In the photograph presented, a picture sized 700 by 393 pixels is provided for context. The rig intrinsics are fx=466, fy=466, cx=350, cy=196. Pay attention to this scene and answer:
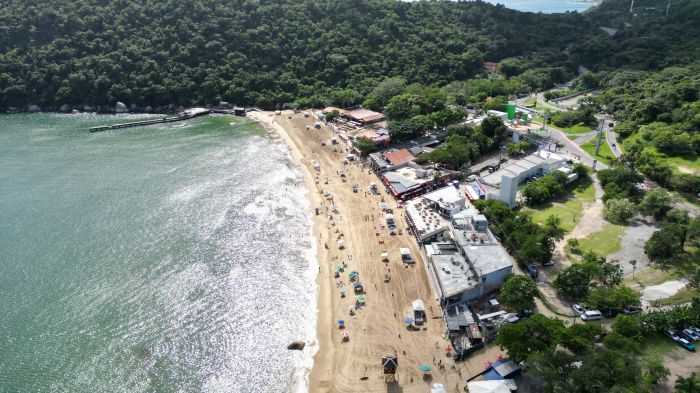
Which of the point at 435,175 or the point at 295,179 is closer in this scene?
the point at 435,175

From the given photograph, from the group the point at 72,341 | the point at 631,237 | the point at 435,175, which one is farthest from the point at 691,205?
the point at 72,341

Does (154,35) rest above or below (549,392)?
above

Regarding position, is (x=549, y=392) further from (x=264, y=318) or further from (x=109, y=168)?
(x=109, y=168)

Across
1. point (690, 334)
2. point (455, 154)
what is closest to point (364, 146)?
point (455, 154)

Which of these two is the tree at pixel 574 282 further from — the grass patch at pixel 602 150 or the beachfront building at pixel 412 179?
the grass patch at pixel 602 150

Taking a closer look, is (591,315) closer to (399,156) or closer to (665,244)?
(665,244)

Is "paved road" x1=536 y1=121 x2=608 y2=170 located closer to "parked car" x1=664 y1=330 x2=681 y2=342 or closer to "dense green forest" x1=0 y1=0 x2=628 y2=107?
"dense green forest" x1=0 y1=0 x2=628 y2=107
